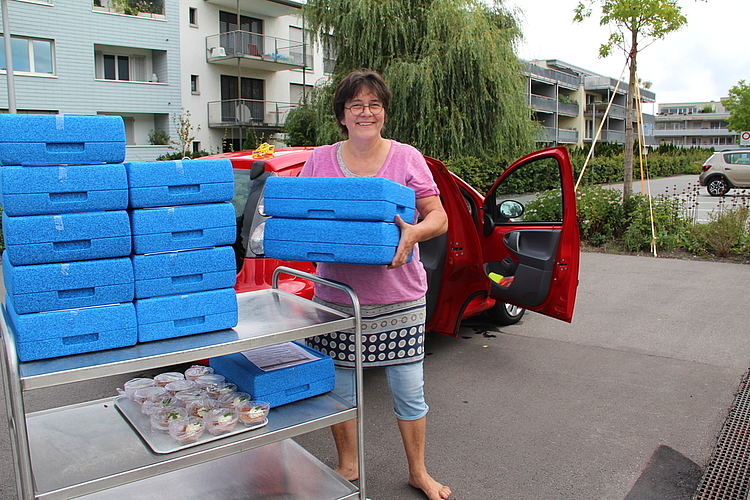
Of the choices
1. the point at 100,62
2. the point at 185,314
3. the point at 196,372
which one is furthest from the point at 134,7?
the point at 185,314

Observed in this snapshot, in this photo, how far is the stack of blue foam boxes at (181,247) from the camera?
216 cm

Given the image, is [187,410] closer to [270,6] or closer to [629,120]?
[629,120]

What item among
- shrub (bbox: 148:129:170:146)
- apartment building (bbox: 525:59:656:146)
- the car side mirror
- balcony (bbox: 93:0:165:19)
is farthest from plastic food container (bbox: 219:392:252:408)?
apartment building (bbox: 525:59:656:146)

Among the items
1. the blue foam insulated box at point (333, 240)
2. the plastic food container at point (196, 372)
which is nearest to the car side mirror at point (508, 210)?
the blue foam insulated box at point (333, 240)

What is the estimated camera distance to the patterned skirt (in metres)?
2.86

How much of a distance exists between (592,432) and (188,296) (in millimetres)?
2705

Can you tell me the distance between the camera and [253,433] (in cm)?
235

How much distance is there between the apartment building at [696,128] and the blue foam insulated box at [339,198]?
434ft

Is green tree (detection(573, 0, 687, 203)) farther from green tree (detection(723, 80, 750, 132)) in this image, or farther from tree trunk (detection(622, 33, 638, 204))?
green tree (detection(723, 80, 750, 132))

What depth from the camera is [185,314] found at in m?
2.24

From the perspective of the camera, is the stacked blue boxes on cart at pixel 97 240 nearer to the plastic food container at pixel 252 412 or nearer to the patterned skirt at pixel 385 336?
the plastic food container at pixel 252 412

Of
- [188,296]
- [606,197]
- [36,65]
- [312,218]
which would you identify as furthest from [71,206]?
[36,65]

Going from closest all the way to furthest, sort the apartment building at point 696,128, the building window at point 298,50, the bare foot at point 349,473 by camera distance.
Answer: the bare foot at point 349,473 → the building window at point 298,50 → the apartment building at point 696,128

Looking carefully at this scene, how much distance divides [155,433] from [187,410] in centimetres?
14
